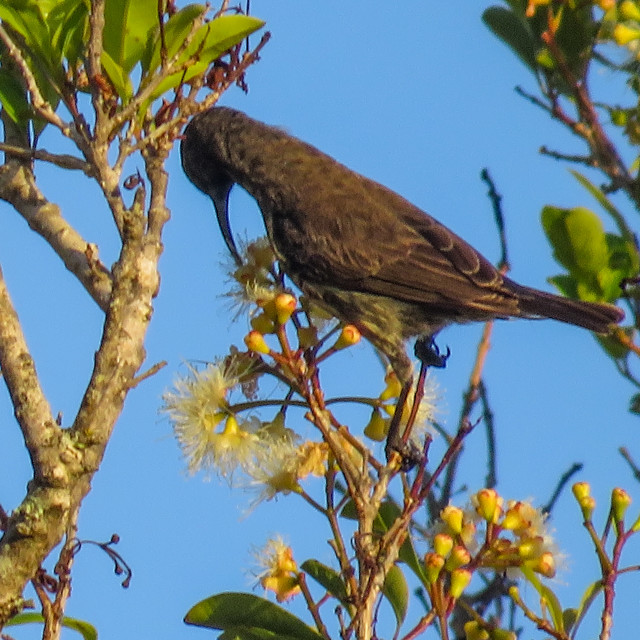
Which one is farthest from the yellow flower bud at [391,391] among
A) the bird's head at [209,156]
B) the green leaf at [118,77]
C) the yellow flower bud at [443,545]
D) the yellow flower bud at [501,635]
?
the bird's head at [209,156]

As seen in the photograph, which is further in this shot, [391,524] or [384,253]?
[384,253]

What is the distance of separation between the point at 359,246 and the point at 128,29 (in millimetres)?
1930

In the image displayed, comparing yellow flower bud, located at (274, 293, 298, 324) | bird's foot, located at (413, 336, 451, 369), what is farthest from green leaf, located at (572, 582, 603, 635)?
bird's foot, located at (413, 336, 451, 369)

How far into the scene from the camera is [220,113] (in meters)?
5.30

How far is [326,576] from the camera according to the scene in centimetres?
264

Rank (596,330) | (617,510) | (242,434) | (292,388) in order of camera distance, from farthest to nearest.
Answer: (596,330) < (242,434) < (292,388) < (617,510)

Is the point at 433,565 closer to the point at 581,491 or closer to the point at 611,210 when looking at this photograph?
the point at 581,491

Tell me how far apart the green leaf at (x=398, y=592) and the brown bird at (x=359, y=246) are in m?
1.53

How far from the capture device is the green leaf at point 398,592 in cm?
270

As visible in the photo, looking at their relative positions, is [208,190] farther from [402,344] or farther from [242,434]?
[242,434]

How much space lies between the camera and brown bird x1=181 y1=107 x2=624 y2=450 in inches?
179

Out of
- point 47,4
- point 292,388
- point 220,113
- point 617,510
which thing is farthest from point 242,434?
Answer: point 220,113

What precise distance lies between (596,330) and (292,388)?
1403mm

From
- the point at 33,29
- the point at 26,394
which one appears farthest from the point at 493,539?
the point at 33,29
